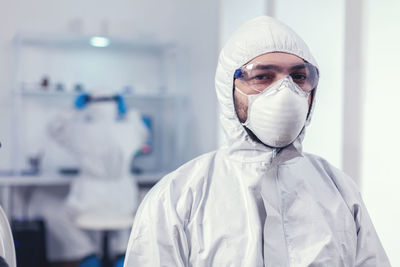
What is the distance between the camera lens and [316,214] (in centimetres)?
127

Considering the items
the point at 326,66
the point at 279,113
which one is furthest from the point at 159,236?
the point at 326,66

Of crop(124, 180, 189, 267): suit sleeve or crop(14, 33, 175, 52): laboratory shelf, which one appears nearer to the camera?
crop(124, 180, 189, 267): suit sleeve

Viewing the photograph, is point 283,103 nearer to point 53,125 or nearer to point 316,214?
point 316,214

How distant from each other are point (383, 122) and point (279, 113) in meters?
0.88

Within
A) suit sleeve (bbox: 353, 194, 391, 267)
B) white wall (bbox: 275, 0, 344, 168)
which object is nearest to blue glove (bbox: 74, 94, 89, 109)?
white wall (bbox: 275, 0, 344, 168)

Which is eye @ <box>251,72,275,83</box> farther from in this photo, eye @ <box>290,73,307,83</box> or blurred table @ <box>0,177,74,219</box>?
blurred table @ <box>0,177,74,219</box>

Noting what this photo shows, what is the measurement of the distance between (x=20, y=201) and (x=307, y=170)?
3.01 meters

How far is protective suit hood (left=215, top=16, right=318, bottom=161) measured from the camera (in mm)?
1285

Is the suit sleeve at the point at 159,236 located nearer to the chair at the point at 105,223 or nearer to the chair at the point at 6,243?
the chair at the point at 6,243

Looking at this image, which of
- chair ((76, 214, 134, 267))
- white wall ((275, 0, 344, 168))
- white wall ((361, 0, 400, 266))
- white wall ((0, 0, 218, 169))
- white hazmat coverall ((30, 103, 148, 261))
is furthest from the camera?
white wall ((0, 0, 218, 169))

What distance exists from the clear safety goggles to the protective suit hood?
25mm

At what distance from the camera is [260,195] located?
4.21ft

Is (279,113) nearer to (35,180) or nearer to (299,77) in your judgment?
(299,77)

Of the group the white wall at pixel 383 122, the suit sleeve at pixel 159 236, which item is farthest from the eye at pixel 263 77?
the white wall at pixel 383 122
